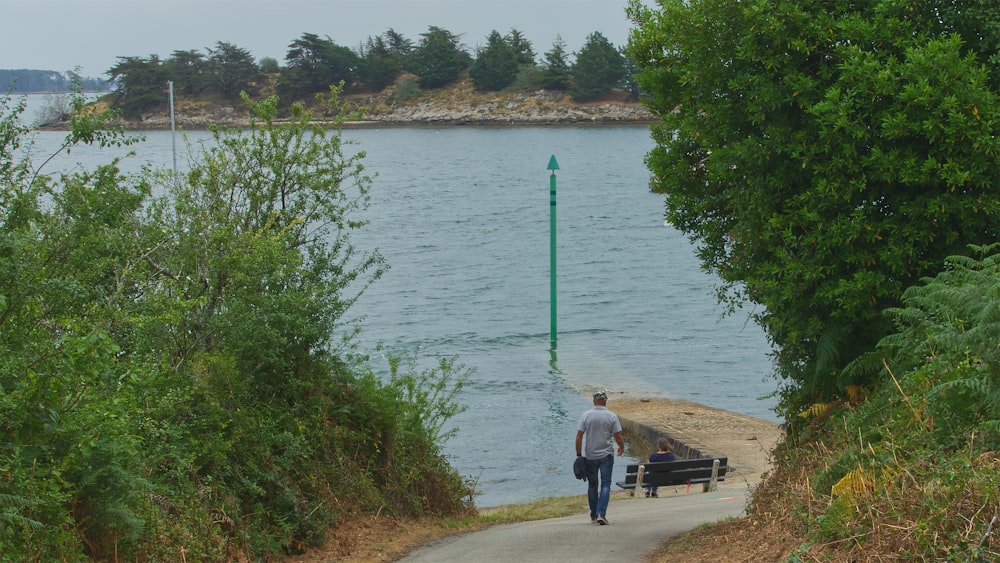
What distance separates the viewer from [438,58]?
519ft

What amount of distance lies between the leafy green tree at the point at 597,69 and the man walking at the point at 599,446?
137 meters

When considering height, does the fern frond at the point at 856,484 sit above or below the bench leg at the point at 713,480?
above

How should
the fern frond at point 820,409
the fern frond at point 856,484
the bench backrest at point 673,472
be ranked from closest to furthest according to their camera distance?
the fern frond at point 856,484, the fern frond at point 820,409, the bench backrest at point 673,472

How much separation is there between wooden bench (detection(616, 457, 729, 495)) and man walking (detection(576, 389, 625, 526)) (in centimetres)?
535

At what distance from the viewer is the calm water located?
28.5 m

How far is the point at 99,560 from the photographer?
8125 mm

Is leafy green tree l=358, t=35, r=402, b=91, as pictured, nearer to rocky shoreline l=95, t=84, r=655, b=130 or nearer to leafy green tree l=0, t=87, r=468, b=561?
rocky shoreline l=95, t=84, r=655, b=130

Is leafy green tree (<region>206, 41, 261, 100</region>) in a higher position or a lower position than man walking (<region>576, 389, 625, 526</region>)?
higher

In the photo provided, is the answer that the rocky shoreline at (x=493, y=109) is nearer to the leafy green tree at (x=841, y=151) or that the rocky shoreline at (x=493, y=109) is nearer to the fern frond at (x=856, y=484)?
the leafy green tree at (x=841, y=151)

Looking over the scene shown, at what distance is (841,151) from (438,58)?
152m

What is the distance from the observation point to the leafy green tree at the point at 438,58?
6156 inches

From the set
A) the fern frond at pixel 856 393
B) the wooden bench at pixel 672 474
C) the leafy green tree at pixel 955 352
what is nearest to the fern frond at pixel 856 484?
the leafy green tree at pixel 955 352

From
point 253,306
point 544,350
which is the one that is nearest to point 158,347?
point 253,306

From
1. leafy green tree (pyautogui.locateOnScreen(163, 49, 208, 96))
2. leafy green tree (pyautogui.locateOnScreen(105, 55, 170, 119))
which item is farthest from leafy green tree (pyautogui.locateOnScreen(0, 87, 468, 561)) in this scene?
leafy green tree (pyautogui.locateOnScreen(163, 49, 208, 96))
